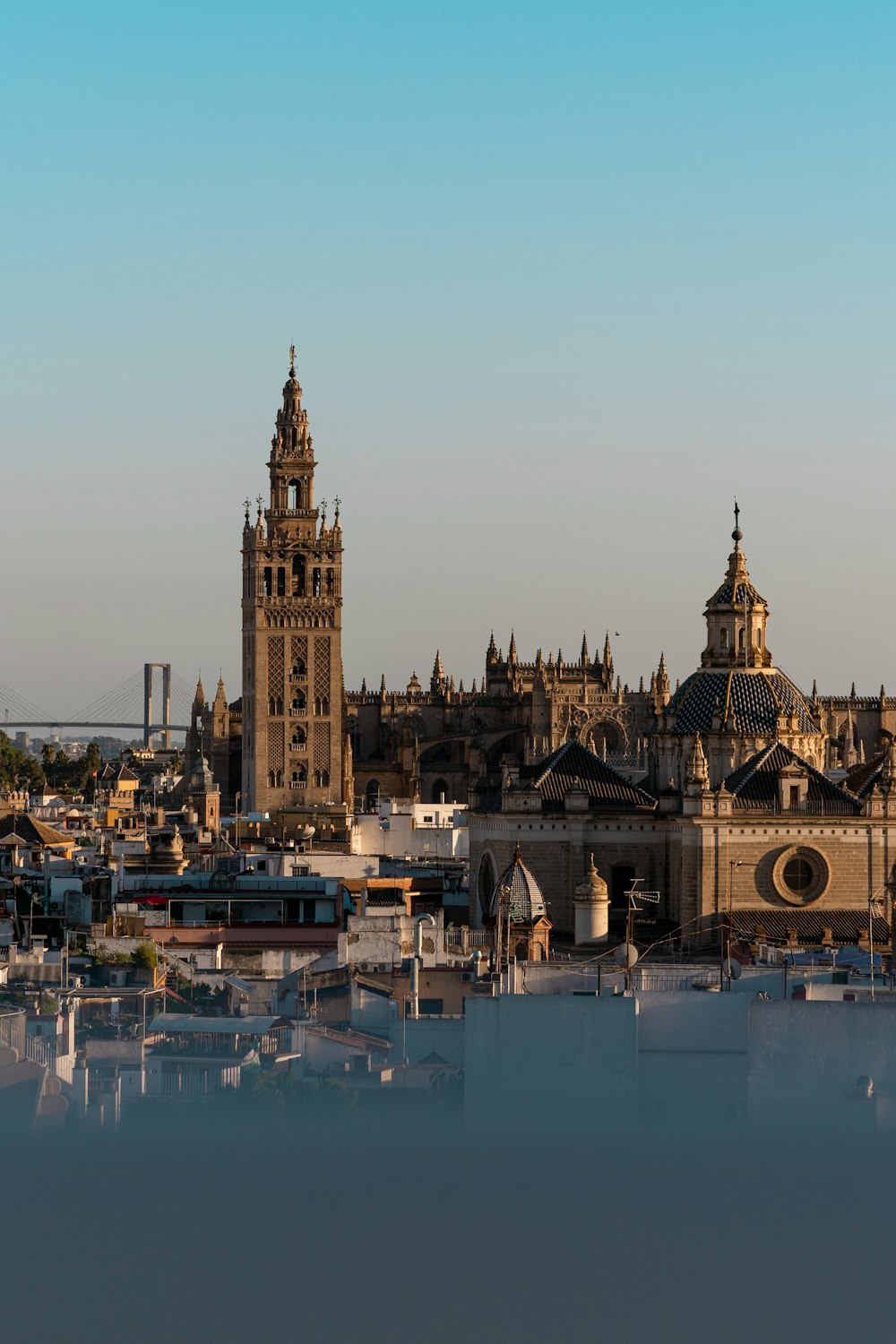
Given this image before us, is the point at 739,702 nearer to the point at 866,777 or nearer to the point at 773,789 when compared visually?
the point at 773,789

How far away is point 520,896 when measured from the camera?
44.2 metres

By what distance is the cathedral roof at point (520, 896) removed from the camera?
4378 cm

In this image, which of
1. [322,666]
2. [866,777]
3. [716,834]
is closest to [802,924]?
[716,834]

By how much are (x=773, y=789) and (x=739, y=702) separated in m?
3.59

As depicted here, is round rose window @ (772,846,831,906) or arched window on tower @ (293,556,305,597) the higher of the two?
arched window on tower @ (293,556,305,597)

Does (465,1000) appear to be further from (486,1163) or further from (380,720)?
(380,720)

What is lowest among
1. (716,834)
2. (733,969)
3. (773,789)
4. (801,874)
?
(733,969)

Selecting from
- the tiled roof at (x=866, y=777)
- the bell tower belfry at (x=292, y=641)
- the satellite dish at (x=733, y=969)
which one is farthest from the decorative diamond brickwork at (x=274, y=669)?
the satellite dish at (x=733, y=969)

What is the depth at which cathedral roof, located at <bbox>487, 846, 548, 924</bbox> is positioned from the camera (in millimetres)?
43781

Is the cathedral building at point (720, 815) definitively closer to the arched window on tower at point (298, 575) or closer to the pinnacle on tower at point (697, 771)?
the pinnacle on tower at point (697, 771)

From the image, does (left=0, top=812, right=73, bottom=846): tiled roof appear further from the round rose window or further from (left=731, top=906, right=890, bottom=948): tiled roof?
(left=731, top=906, right=890, bottom=948): tiled roof

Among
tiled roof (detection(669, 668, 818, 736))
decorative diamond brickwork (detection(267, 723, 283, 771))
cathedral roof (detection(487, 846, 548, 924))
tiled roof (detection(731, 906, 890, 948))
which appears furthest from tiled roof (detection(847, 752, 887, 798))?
decorative diamond brickwork (detection(267, 723, 283, 771))

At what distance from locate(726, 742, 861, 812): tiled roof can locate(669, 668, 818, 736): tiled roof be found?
223 centimetres

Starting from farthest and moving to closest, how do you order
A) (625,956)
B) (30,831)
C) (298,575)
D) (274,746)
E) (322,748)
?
(298,575), (322,748), (274,746), (30,831), (625,956)
